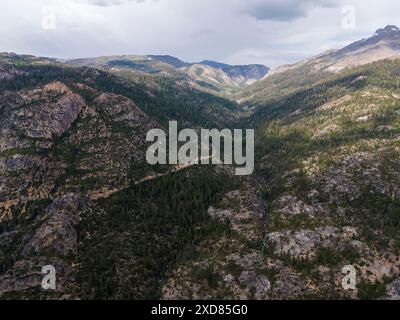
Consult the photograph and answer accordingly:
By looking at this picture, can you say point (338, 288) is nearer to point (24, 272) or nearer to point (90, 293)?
point (90, 293)

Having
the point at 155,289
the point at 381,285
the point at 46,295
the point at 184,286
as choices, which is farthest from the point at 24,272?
the point at 381,285

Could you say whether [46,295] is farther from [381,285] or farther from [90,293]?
[381,285]

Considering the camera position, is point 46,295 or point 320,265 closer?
point 46,295

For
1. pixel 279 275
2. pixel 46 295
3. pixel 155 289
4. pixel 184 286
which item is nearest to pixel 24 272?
pixel 46 295

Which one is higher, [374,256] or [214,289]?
[374,256]

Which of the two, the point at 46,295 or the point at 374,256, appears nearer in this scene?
the point at 46,295
